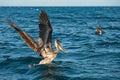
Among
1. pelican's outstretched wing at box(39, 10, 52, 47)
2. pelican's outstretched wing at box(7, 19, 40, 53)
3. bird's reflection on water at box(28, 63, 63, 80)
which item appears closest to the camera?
pelican's outstretched wing at box(7, 19, 40, 53)

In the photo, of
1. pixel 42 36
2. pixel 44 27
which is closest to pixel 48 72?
pixel 42 36

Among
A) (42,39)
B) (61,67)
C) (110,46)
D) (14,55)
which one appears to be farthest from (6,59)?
(110,46)

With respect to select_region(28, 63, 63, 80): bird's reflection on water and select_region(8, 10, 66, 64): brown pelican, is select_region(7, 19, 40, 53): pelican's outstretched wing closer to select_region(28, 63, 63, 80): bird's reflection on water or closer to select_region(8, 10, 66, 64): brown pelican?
select_region(8, 10, 66, 64): brown pelican

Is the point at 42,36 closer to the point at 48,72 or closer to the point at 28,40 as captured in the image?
the point at 28,40

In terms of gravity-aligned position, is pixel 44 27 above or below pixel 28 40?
above

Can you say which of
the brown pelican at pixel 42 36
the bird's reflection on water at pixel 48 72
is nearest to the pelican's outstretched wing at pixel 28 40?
the brown pelican at pixel 42 36

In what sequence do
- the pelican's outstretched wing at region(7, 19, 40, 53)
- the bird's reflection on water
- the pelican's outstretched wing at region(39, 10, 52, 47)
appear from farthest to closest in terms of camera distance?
the bird's reflection on water → the pelican's outstretched wing at region(39, 10, 52, 47) → the pelican's outstretched wing at region(7, 19, 40, 53)

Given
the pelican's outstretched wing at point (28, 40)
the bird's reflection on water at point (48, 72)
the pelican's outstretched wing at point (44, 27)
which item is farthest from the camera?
the bird's reflection on water at point (48, 72)

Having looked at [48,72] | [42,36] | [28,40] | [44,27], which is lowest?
[48,72]

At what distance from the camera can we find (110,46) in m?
22.1

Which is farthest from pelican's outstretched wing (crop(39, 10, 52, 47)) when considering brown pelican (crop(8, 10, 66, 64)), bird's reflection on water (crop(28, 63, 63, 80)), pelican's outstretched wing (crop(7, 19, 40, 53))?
bird's reflection on water (crop(28, 63, 63, 80))

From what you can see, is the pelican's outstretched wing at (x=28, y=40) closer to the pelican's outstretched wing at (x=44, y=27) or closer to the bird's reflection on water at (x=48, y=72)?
the pelican's outstretched wing at (x=44, y=27)

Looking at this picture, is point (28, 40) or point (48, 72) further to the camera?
point (48, 72)

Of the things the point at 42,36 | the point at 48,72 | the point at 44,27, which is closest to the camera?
the point at 44,27
